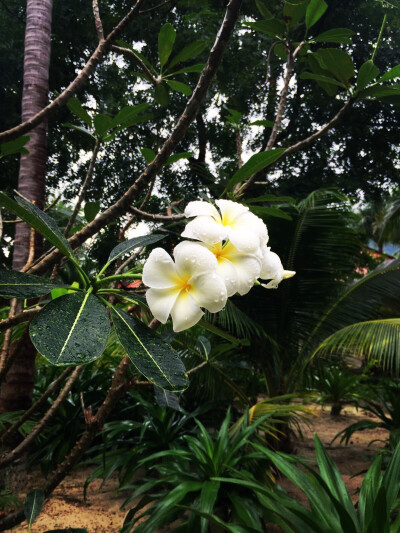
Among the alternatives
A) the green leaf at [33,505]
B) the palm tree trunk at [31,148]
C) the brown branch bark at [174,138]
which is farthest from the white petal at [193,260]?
the palm tree trunk at [31,148]

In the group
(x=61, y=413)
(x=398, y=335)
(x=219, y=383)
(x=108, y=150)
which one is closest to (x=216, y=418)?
(x=219, y=383)

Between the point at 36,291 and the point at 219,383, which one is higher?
the point at 36,291

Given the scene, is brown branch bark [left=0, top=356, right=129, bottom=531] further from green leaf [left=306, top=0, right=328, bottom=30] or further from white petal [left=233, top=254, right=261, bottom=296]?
green leaf [left=306, top=0, right=328, bottom=30]

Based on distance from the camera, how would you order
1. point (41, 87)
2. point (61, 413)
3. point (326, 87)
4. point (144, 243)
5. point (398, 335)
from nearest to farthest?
1. point (144, 243)
2. point (326, 87)
3. point (41, 87)
4. point (398, 335)
5. point (61, 413)

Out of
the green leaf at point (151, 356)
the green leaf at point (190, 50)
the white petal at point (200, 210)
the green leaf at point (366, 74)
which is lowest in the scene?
the green leaf at point (151, 356)

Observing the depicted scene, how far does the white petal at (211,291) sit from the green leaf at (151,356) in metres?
0.06

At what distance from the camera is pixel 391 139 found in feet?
18.5

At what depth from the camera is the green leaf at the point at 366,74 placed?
712 millimetres

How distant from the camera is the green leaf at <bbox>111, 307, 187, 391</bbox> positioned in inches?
13.4

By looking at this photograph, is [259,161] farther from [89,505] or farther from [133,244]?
[89,505]

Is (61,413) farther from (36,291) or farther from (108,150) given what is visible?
(108,150)

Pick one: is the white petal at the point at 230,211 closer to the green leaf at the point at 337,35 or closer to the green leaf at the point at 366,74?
the green leaf at the point at 366,74

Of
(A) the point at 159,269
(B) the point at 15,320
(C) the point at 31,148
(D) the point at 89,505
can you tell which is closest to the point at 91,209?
(B) the point at 15,320

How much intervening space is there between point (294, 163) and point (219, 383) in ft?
12.6
